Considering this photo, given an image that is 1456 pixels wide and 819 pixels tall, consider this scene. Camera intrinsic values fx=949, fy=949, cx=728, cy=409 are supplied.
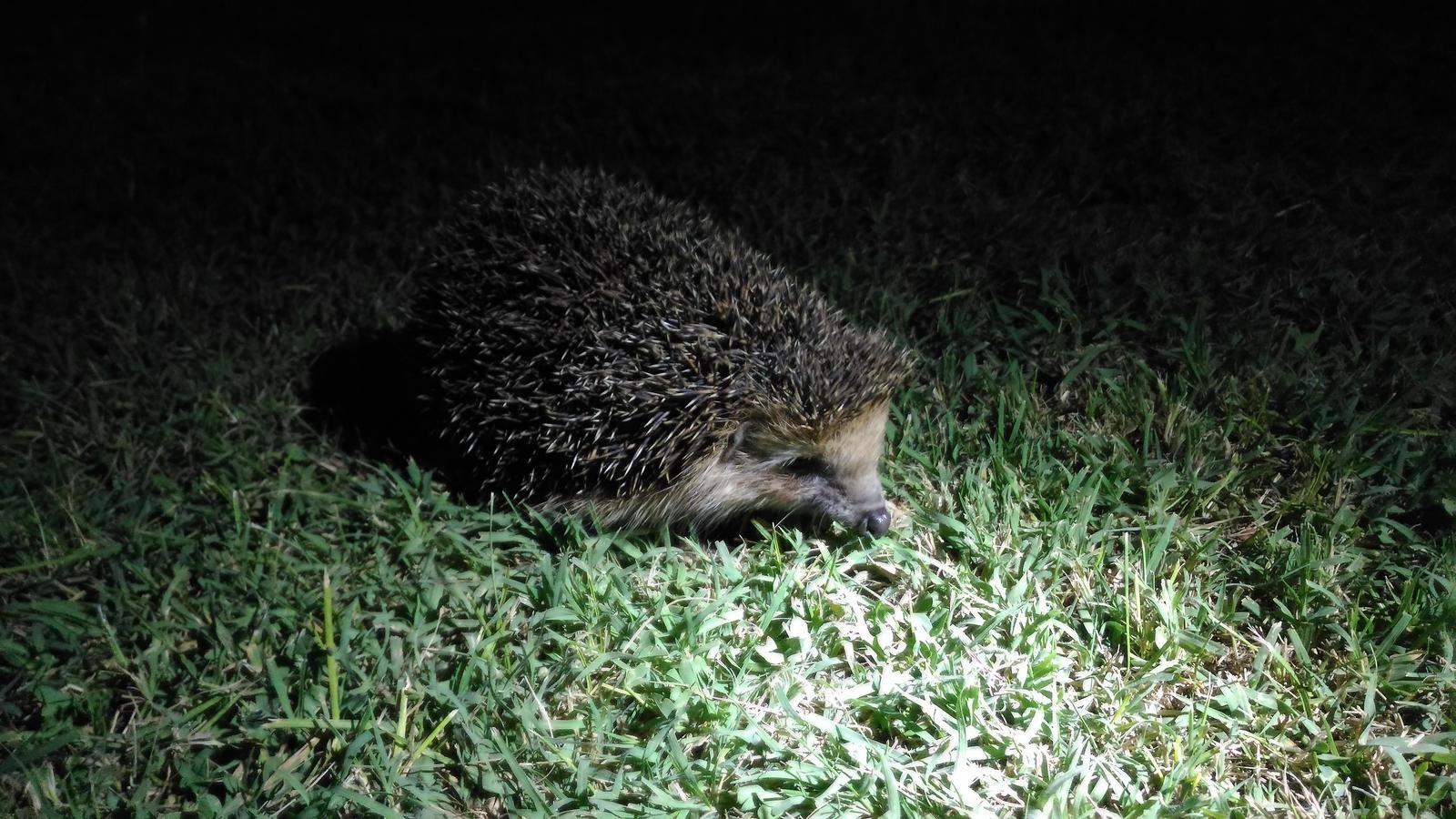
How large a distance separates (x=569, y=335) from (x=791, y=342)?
573 mm

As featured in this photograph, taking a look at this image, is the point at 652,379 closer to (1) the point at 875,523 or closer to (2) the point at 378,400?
(1) the point at 875,523

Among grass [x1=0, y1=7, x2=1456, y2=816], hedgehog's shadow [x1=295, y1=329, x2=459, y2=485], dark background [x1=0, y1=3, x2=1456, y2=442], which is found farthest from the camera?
dark background [x1=0, y1=3, x2=1456, y2=442]

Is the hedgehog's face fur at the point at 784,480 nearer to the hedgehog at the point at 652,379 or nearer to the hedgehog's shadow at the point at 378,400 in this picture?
the hedgehog at the point at 652,379

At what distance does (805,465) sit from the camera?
254cm

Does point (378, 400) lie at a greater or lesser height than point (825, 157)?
lesser

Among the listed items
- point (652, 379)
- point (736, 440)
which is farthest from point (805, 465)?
point (652, 379)

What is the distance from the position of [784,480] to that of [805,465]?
0.07 metres

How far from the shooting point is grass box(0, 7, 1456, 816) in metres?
1.93

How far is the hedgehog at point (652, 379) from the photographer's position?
2411mm

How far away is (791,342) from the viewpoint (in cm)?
247

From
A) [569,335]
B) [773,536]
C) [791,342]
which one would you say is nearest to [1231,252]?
[791,342]

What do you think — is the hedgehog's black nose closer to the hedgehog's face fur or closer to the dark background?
the hedgehog's face fur

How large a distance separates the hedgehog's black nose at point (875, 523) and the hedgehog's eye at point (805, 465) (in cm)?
17

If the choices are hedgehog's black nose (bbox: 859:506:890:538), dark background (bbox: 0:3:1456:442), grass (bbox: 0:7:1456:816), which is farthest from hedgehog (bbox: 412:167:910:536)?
dark background (bbox: 0:3:1456:442)
